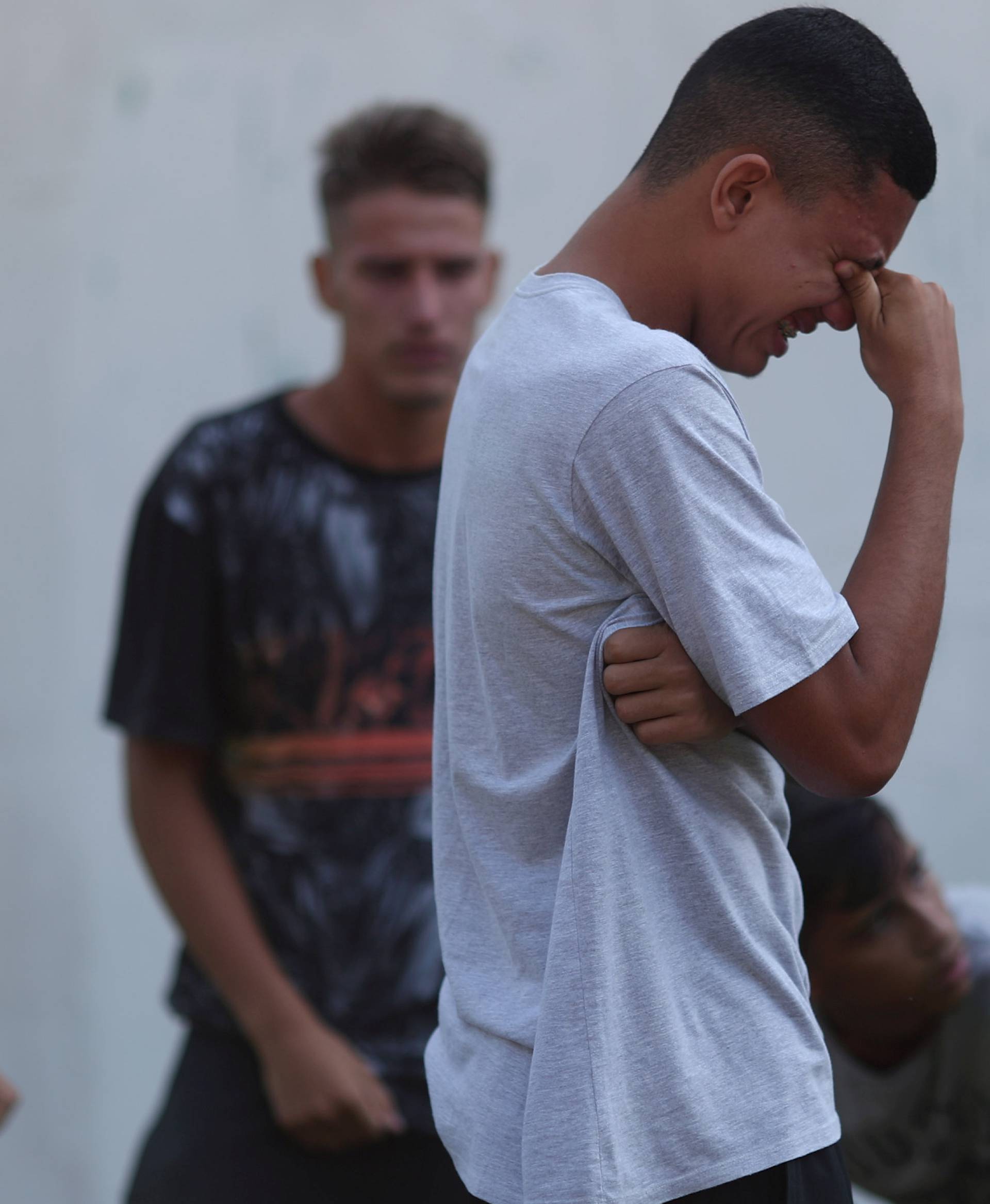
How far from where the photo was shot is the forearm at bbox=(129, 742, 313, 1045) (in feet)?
7.01

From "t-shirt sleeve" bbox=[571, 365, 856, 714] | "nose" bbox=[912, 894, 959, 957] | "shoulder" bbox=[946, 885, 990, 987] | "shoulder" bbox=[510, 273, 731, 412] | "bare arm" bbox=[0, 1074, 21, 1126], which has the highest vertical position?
"shoulder" bbox=[510, 273, 731, 412]

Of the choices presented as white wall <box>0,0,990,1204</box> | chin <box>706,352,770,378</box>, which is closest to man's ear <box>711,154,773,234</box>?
chin <box>706,352,770,378</box>

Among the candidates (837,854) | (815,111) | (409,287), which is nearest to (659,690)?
(815,111)

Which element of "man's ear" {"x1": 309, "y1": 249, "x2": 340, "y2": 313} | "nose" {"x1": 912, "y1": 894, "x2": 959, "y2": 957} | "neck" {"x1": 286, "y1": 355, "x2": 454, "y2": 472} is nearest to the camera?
"nose" {"x1": 912, "y1": 894, "x2": 959, "y2": 957}

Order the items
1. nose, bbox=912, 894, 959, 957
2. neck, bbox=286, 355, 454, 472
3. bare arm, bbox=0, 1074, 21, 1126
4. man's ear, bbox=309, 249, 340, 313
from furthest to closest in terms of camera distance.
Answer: man's ear, bbox=309, 249, 340, 313, neck, bbox=286, 355, 454, 472, nose, bbox=912, 894, 959, 957, bare arm, bbox=0, 1074, 21, 1126

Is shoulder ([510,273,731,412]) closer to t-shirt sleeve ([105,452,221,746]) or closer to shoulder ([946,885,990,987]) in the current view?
t-shirt sleeve ([105,452,221,746])

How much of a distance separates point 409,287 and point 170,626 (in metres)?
0.65

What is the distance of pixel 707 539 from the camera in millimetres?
1032

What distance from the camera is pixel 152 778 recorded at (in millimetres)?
2270

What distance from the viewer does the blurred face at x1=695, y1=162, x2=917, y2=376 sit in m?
1.15

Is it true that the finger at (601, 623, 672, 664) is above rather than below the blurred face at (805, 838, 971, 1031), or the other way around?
above

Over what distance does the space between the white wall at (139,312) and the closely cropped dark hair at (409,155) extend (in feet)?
1.63

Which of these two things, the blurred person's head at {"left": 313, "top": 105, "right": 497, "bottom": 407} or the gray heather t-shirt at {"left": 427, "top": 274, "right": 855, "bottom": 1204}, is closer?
the gray heather t-shirt at {"left": 427, "top": 274, "right": 855, "bottom": 1204}

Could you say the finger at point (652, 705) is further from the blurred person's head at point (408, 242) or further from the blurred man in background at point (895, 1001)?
the blurred person's head at point (408, 242)
